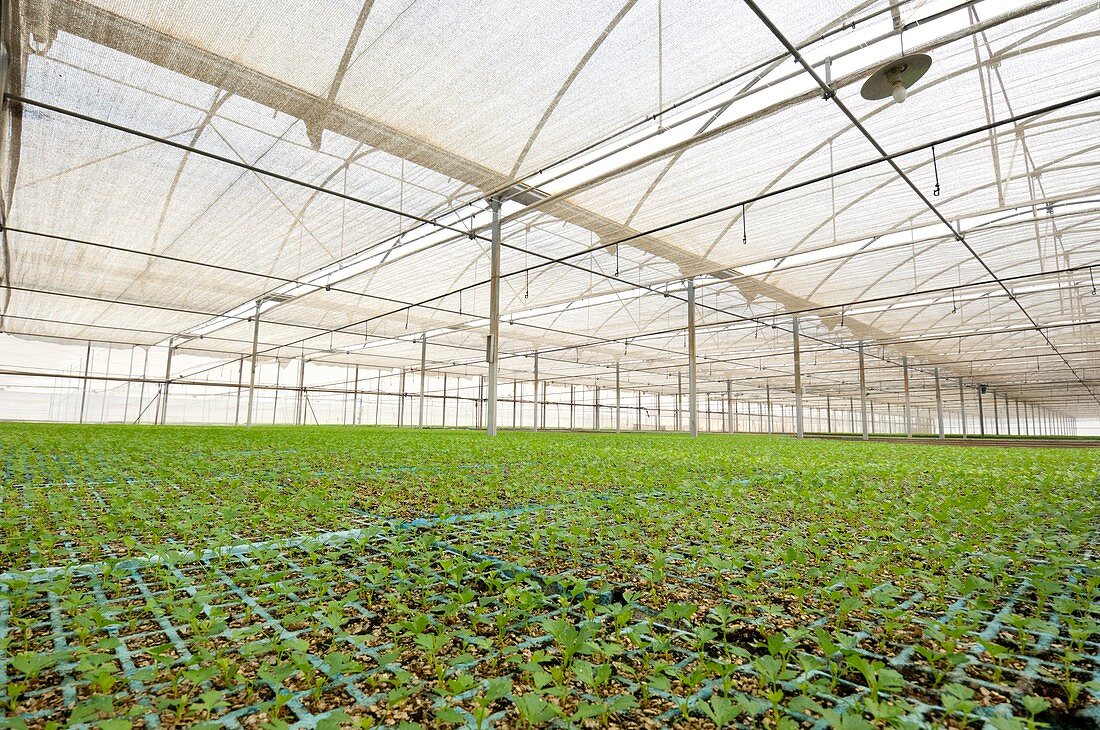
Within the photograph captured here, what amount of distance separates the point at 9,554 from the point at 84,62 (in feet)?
25.9

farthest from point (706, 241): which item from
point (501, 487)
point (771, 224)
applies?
point (501, 487)

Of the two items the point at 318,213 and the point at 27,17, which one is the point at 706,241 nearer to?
the point at 318,213

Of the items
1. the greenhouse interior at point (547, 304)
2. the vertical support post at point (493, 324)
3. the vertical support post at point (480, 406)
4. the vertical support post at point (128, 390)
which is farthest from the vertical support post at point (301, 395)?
the vertical support post at point (493, 324)

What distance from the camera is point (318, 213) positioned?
12.1 m

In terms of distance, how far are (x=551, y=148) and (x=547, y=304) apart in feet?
32.2

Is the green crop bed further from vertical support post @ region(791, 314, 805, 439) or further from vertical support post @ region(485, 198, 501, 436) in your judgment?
vertical support post @ region(791, 314, 805, 439)

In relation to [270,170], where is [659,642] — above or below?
below

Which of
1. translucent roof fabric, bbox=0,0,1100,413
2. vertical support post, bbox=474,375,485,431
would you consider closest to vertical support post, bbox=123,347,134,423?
translucent roof fabric, bbox=0,0,1100,413

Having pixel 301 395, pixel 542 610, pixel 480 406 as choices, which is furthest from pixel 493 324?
pixel 480 406

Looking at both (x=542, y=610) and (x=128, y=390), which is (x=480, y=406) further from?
(x=542, y=610)

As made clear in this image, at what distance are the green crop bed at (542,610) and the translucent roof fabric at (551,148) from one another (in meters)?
5.54

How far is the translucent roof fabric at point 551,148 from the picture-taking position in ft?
22.5

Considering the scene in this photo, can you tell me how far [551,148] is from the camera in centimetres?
930

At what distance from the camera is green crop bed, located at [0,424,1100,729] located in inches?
49.9
